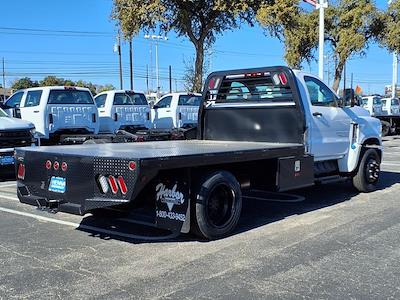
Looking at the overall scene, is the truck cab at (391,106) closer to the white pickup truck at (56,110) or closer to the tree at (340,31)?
the tree at (340,31)

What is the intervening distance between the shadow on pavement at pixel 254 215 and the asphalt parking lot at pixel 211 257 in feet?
0.09

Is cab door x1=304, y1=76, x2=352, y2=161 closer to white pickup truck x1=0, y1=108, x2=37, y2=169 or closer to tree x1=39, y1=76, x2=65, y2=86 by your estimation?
white pickup truck x1=0, y1=108, x2=37, y2=169

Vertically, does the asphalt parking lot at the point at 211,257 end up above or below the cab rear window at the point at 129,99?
below

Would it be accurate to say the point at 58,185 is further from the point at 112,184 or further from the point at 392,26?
the point at 392,26

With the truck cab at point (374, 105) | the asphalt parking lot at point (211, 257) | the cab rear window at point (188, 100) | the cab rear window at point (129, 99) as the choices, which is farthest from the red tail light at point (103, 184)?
the truck cab at point (374, 105)

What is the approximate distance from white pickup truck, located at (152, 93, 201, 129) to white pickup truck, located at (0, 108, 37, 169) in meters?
7.24

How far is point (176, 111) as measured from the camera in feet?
62.4

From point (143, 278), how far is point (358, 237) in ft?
9.79

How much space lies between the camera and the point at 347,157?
9.24 metres

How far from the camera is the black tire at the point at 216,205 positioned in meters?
6.02

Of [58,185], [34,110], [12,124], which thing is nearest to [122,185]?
[58,185]

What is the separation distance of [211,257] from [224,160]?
1221mm

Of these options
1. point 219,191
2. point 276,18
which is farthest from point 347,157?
point 276,18

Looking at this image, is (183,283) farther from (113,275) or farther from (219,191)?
(219,191)
